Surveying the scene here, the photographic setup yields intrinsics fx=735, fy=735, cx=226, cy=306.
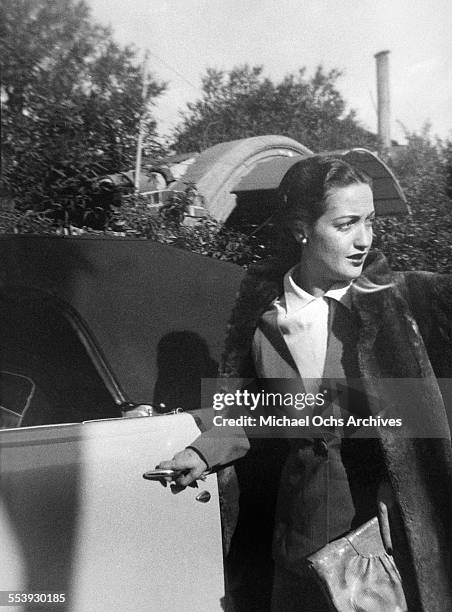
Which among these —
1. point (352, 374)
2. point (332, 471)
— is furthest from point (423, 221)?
point (332, 471)

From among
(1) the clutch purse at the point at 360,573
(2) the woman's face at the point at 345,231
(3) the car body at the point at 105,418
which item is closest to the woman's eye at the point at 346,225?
(2) the woman's face at the point at 345,231

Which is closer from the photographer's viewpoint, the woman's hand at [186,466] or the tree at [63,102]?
the woman's hand at [186,466]

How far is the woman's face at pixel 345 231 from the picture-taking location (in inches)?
76.7

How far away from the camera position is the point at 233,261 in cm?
213

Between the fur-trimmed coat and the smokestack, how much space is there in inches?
14.5

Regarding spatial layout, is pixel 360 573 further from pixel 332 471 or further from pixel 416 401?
pixel 416 401

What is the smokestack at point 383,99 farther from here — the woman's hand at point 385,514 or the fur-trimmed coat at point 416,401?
the woman's hand at point 385,514

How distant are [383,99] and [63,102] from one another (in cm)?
95

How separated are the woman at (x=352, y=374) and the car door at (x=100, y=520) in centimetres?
10

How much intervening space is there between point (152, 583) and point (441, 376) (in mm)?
921

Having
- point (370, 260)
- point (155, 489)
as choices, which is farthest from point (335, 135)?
point (155, 489)

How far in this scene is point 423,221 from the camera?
1980mm

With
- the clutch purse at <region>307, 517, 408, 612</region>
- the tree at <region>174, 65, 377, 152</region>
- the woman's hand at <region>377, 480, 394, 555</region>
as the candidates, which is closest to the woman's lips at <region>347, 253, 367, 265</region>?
the tree at <region>174, 65, 377, 152</region>

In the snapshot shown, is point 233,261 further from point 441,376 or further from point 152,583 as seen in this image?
point 152,583
